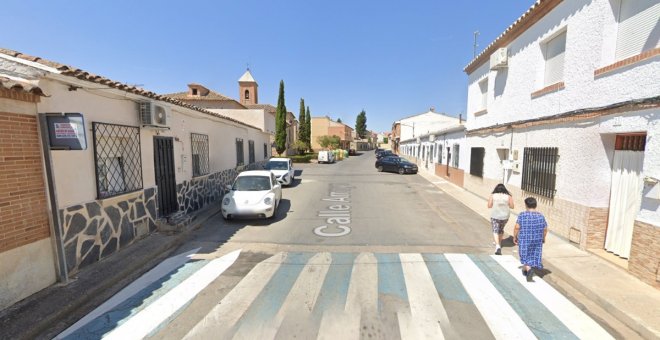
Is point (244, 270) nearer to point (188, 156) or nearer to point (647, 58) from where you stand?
point (188, 156)

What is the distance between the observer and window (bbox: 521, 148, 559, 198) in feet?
22.1

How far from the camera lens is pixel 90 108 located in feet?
16.4

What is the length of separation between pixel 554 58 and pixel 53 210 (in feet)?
35.8

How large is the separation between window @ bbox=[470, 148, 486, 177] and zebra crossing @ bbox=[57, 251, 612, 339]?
706cm

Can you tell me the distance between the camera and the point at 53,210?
13.6 ft

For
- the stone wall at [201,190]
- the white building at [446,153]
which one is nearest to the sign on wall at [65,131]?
the stone wall at [201,190]

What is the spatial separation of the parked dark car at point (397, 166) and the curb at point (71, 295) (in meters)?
18.9

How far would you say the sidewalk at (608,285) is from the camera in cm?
346

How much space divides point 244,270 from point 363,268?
2.09m

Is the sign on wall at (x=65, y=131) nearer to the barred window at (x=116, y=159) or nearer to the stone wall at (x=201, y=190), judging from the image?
the barred window at (x=116, y=159)

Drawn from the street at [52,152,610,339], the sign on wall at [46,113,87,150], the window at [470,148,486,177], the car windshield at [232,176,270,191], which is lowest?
the street at [52,152,610,339]

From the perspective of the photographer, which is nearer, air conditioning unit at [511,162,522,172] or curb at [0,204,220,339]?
curb at [0,204,220,339]

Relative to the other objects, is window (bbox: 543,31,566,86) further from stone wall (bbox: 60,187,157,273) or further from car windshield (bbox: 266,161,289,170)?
car windshield (bbox: 266,161,289,170)

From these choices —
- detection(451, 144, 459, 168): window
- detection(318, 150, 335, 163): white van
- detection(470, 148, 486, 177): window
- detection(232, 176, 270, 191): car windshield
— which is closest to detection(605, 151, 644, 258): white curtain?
detection(470, 148, 486, 177): window
